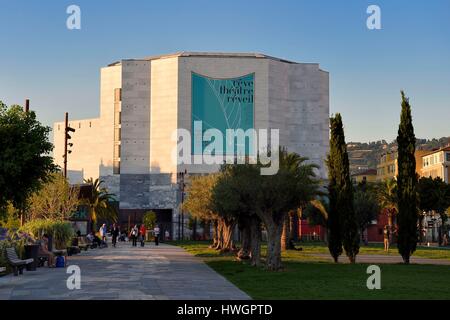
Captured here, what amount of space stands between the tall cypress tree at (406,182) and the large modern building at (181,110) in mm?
88700

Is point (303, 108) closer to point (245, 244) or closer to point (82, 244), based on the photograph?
point (82, 244)

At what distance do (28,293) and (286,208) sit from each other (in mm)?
14540

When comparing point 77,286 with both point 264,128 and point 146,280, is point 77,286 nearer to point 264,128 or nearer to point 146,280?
point 146,280

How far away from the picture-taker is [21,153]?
107ft

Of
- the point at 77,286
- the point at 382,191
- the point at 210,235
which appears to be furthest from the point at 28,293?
the point at 210,235

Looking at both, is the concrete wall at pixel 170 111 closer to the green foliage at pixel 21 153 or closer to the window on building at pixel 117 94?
the window on building at pixel 117 94

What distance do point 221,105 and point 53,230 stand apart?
311 feet

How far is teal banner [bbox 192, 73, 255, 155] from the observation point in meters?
130

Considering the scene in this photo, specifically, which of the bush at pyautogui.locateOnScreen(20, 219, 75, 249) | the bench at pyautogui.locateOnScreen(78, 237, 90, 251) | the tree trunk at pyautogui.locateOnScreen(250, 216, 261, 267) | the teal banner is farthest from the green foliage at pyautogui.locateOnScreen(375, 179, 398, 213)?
the tree trunk at pyautogui.locateOnScreen(250, 216, 261, 267)

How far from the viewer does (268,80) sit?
438 feet

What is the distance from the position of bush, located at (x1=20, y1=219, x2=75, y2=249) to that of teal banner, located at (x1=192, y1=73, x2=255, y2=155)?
8809cm

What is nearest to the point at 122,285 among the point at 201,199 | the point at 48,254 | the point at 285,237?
the point at 48,254

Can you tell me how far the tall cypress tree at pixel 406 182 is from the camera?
39062mm

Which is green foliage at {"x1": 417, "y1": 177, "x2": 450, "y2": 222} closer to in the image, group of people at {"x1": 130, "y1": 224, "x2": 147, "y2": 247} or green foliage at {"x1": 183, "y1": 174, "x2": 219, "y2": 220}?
group of people at {"x1": 130, "y1": 224, "x2": 147, "y2": 247}
